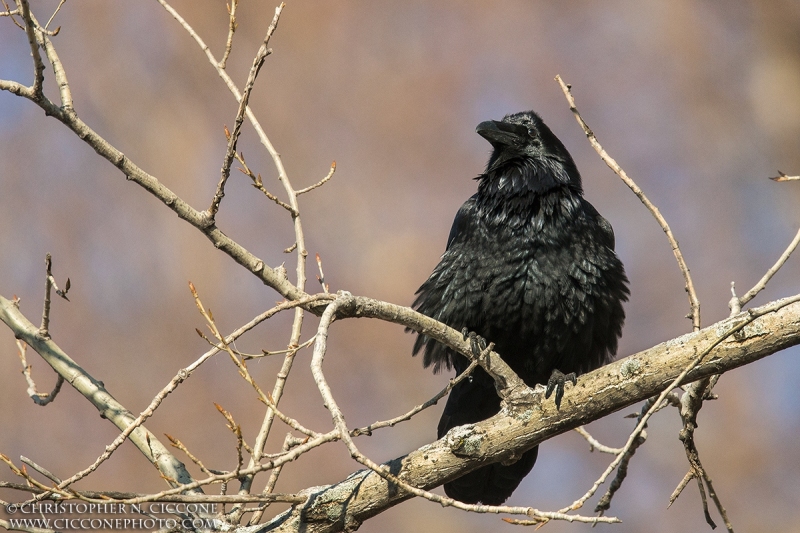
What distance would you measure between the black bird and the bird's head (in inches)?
0.4

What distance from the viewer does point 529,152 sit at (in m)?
4.68

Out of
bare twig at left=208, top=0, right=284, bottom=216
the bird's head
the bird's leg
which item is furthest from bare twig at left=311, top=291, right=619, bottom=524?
the bird's head

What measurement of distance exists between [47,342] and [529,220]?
2.44 meters

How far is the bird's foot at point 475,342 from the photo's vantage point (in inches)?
140

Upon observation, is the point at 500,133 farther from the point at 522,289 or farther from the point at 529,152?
the point at 522,289

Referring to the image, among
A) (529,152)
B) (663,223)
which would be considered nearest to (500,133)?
(529,152)

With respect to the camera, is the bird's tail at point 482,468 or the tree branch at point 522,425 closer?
the tree branch at point 522,425

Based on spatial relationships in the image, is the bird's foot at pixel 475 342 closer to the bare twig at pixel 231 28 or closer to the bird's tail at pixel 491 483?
the bird's tail at pixel 491 483

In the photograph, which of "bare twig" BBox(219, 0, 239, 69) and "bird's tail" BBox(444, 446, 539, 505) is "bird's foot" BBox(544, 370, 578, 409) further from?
"bare twig" BBox(219, 0, 239, 69)

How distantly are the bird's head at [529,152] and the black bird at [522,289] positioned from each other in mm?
11

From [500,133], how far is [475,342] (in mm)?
1448

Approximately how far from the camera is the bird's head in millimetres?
4523

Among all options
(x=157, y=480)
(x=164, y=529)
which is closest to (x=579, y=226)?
(x=164, y=529)

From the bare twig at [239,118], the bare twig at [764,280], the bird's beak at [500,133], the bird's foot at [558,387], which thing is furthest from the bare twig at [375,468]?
the bird's beak at [500,133]
